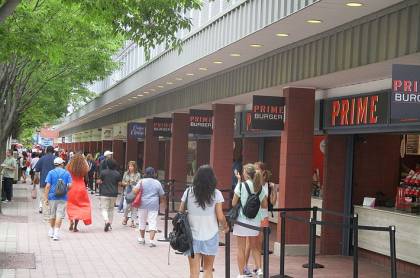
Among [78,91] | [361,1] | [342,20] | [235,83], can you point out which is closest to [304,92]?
[235,83]

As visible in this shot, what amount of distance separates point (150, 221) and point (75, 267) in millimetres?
3116

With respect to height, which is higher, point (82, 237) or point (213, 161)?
point (213, 161)

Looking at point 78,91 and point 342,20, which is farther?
point 78,91

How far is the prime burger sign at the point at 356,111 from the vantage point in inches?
479

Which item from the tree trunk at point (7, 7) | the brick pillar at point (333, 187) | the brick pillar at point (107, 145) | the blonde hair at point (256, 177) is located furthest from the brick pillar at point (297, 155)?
the brick pillar at point (107, 145)

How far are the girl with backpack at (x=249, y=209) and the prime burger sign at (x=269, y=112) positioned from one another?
3019 mm

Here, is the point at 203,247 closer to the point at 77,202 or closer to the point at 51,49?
the point at 51,49

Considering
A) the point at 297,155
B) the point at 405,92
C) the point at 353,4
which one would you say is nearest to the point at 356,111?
the point at 297,155

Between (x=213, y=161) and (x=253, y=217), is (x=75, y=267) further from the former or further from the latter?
(x=213, y=161)

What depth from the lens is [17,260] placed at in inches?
446

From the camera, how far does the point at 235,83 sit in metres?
16.0

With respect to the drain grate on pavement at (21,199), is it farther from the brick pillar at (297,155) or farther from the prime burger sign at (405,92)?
the prime burger sign at (405,92)

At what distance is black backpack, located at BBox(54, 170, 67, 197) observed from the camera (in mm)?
14664

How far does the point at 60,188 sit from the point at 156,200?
220cm
